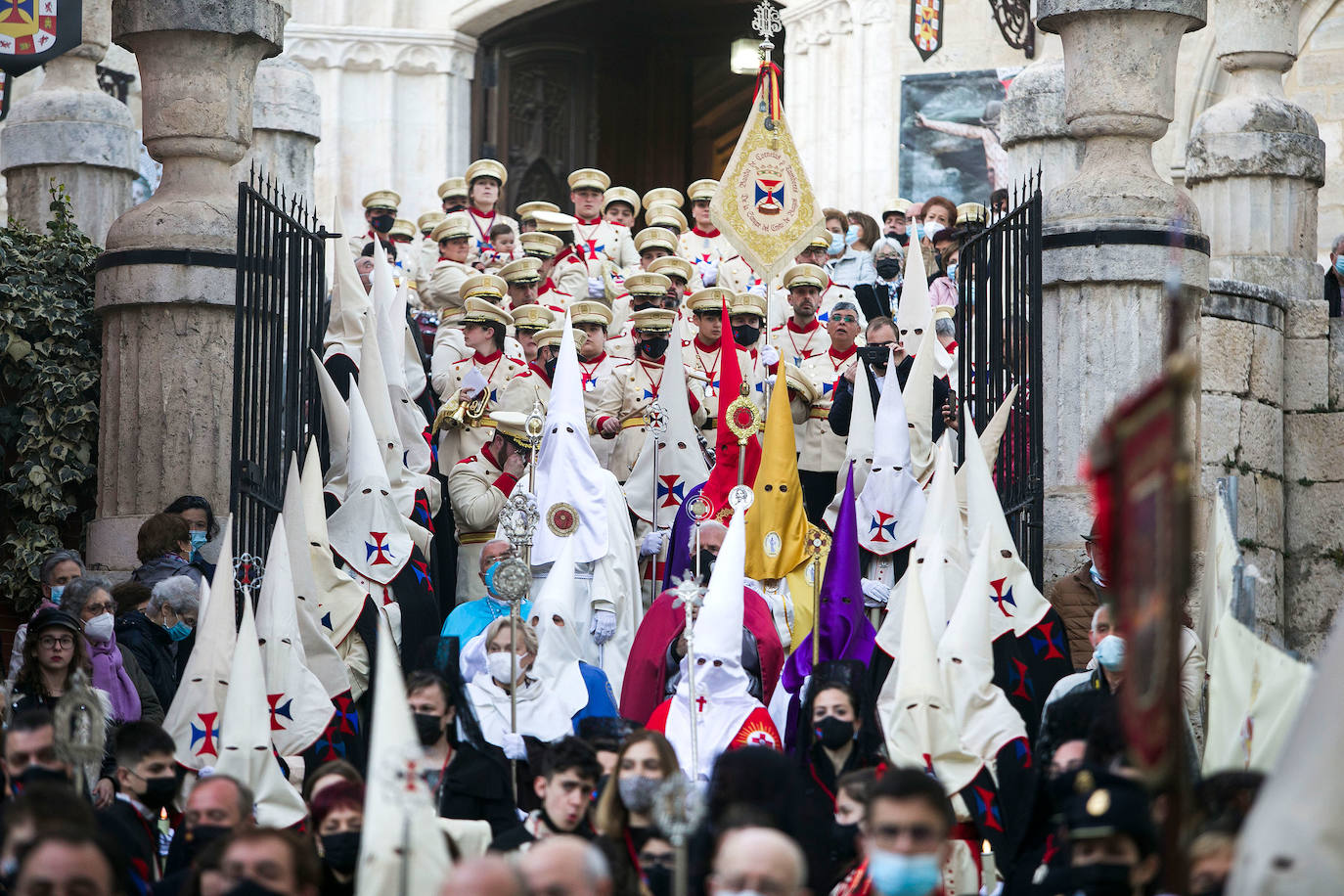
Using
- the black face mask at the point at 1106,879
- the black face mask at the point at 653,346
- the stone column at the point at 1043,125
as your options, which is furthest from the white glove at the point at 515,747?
the stone column at the point at 1043,125

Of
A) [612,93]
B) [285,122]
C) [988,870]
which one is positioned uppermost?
[612,93]

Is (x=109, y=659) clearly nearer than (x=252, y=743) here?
No

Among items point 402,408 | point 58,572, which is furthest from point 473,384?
point 58,572

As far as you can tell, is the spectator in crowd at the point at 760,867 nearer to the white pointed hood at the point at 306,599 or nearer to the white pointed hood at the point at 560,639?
the white pointed hood at the point at 560,639

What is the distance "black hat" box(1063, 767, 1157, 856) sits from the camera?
549 cm

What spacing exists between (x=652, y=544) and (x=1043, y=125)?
3.42m

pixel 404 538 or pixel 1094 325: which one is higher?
pixel 1094 325

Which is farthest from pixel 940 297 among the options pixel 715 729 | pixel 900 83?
pixel 900 83

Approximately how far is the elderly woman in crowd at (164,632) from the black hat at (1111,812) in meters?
4.35

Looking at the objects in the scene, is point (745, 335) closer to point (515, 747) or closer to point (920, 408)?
point (920, 408)

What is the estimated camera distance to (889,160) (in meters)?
19.3

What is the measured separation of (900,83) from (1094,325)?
8921 millimetres

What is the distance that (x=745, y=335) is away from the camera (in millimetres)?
12539

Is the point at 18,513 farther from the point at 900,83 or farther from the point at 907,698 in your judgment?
the point at 900,83
